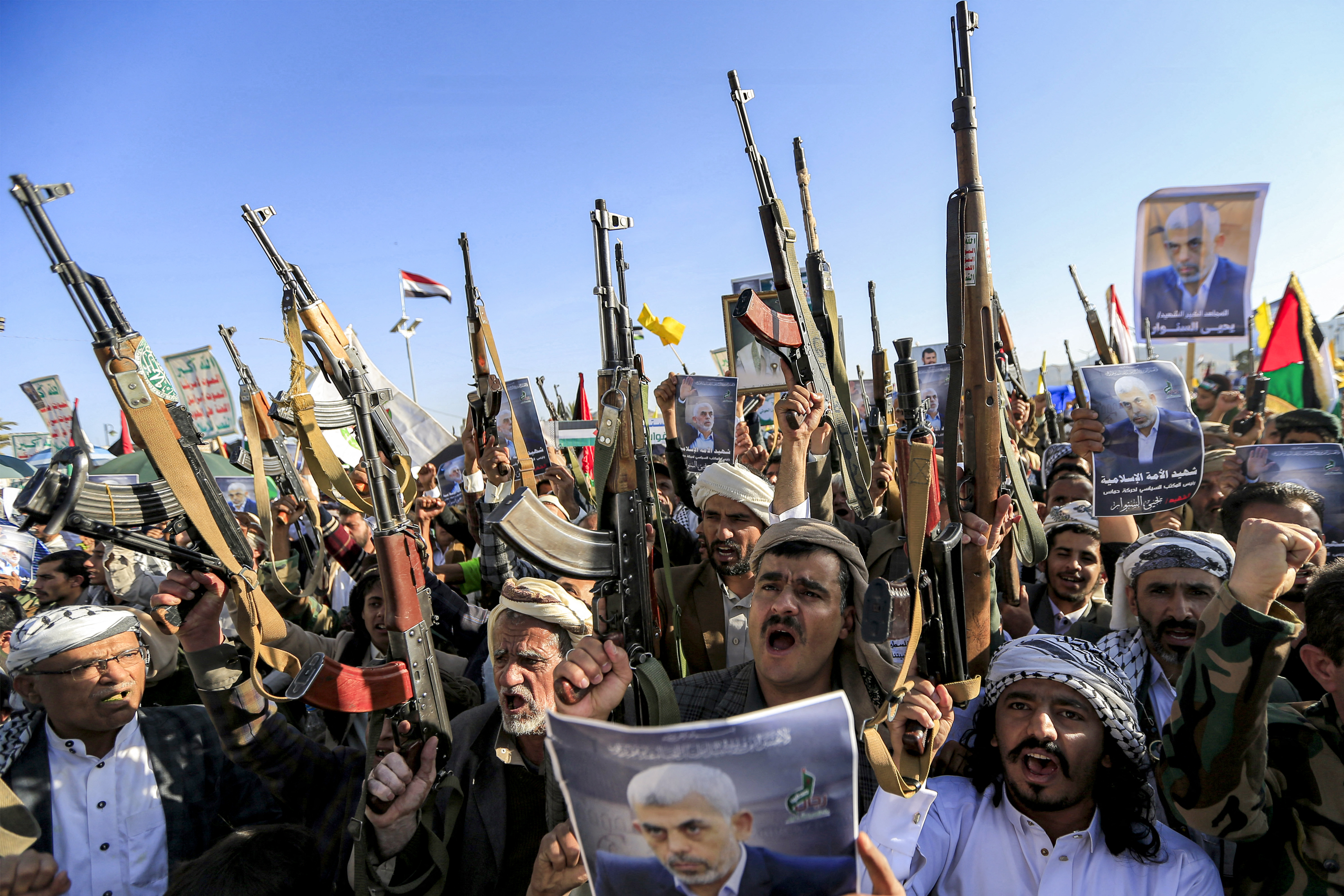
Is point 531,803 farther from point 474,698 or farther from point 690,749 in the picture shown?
point 690,749

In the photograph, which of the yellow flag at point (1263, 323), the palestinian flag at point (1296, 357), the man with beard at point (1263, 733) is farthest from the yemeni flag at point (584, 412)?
the yellow flag at point (1263, 323)

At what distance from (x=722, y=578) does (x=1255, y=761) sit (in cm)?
232

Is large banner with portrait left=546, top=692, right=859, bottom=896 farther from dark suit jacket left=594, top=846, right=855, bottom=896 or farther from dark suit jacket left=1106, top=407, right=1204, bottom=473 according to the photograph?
dark suit jacket left=1106, top=407, right=1204, bottom=473

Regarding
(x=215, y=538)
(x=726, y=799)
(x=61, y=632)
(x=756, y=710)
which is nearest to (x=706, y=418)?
(x=756, y=710)

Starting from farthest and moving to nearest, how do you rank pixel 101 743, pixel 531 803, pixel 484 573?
1. pixel 484 573
2. pixel 101 743
3. pixel 531 803

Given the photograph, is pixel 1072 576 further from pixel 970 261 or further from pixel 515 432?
pixel 515 432

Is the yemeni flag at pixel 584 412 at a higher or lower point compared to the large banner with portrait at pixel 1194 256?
lower

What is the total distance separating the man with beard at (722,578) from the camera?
358 cm

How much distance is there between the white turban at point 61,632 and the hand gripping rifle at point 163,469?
49cm

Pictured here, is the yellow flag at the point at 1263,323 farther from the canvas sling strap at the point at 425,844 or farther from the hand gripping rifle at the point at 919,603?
the canvas sling strap at the point at 425,844

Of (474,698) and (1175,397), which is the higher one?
→ (1175,397)

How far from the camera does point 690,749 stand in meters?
1.28

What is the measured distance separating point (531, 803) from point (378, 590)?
5.11 feet

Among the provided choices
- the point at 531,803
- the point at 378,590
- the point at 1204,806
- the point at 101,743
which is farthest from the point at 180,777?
the point at 1204,806
